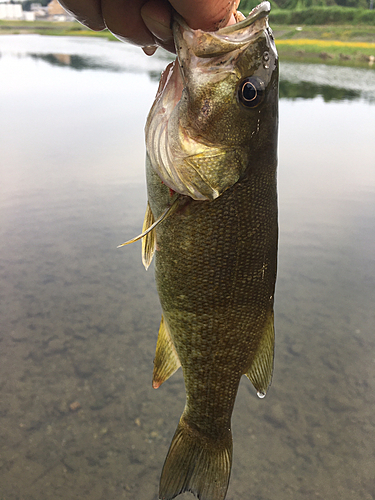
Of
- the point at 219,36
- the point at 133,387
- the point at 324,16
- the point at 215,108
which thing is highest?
the point at 324,16

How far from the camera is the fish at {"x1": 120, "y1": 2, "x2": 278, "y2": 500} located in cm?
132

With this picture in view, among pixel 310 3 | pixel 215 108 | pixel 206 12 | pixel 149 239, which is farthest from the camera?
pixel 310 3

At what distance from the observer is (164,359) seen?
1.89 m

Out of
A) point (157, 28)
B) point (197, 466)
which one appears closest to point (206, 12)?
point (157, 28)

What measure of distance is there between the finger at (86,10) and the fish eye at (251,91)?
2.00ft

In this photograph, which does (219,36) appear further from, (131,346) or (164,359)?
(131,346)

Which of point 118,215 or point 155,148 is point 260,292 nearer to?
point 155,148

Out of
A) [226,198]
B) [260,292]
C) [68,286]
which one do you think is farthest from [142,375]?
[226,198]

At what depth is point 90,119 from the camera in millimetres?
11141

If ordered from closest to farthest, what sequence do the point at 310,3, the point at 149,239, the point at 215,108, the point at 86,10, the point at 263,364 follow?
the point at 215,108, the point at 86,10, the point at 149,239, the point at 263,364, the point at 310,3

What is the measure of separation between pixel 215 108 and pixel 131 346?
2.87 metres

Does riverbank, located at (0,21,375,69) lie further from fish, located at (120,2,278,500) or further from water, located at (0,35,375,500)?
fish, located at (120,2,278,500)

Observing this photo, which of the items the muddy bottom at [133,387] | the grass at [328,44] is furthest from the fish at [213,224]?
the grass at [328,44]

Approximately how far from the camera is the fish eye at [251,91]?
1333 mm
